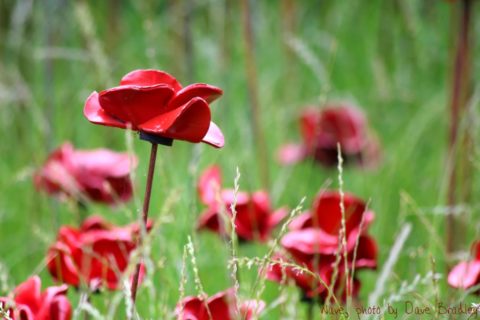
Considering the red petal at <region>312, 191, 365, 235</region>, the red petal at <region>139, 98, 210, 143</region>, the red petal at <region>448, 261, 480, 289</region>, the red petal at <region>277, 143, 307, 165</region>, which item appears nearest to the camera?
the red petal at <region>139, 98, 210, 143</region>

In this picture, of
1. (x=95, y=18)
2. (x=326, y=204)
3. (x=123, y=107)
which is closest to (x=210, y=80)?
(x=95, y=18)

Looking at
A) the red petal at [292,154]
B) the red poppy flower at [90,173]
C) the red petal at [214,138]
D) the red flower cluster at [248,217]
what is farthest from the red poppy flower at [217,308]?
the red petal at [292,154]

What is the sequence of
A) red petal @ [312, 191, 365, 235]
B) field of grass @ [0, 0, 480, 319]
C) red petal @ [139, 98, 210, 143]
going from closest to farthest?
red petal @ [139, 98, 210, 143]
red petal @ [312, 191, 365, 235]
field of grass @ [0, 0, 480, 319]

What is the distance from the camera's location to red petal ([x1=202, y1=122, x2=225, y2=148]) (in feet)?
2.14

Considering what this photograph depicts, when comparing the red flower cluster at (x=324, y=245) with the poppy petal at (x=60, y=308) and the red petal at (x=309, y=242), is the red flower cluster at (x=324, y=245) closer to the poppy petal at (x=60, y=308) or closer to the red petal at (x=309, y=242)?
the red petal at (x=309, y=242)

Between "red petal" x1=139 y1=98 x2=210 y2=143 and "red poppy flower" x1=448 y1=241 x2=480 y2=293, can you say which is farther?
"red poppy flower" x1=448 y1=241 x2=480 y2=293

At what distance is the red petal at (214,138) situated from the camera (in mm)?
653

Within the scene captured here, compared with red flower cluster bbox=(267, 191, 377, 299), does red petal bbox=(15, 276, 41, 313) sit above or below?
above

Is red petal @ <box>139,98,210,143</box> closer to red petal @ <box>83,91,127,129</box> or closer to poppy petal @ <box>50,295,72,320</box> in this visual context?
red petal @ <box>83,91,127,129</box>

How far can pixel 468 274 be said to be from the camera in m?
0.78

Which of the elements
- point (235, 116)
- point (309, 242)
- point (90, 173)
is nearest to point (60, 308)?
point (309, 242)

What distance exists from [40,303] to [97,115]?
0.50 feet

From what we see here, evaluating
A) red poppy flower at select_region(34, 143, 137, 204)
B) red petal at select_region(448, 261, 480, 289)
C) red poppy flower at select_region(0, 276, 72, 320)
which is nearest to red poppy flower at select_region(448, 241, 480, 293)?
red petal at select_region(448, 261, 480, 289)

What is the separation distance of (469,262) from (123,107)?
1.12 feet
